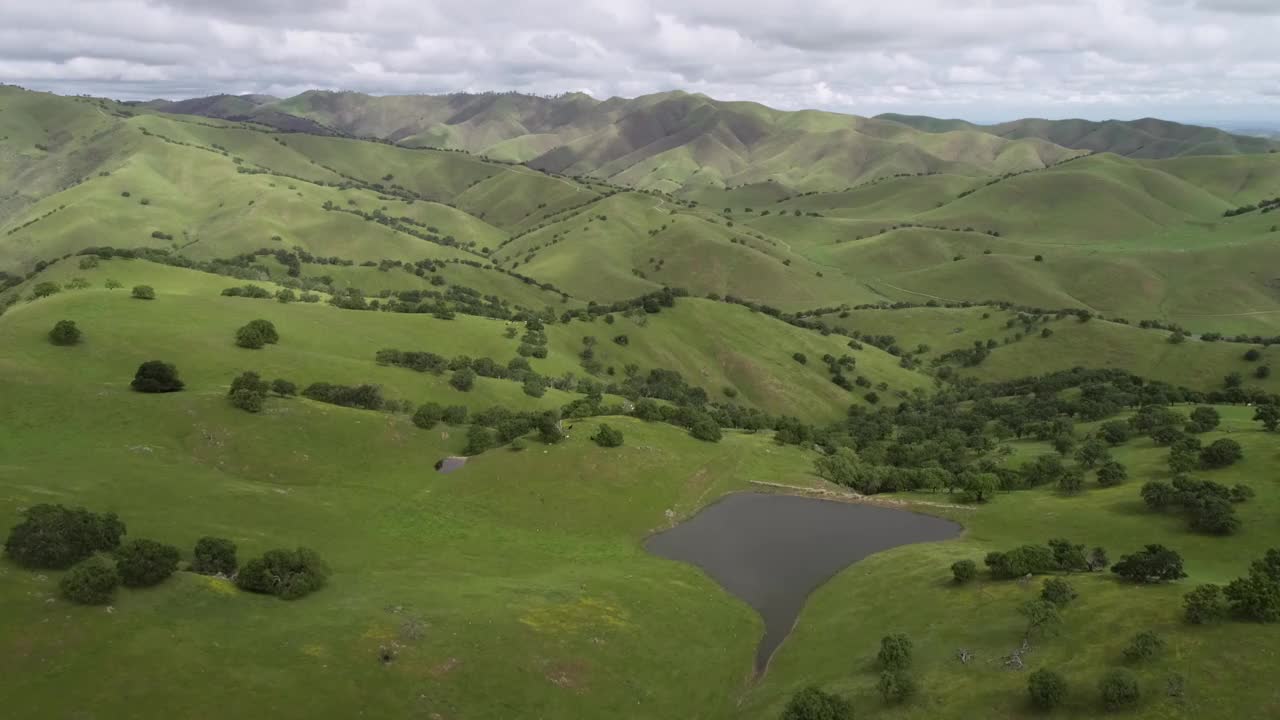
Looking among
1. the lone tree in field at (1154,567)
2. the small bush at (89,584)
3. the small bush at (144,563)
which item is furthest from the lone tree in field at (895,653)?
the small bush at (89,584)

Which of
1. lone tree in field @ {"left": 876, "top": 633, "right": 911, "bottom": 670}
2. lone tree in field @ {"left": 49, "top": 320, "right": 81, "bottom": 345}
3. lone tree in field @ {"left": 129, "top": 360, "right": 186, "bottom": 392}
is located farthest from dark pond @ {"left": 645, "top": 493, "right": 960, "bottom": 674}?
lone tree in field @ {"left": 49, "top": 320, "right": 81, "bottom": 345}

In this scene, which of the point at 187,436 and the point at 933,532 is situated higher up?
the point at 187,436

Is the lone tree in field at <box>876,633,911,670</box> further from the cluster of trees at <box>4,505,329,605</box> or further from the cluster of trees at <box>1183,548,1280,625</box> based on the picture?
the cluster of trees at <box>4,505,329,605</box>

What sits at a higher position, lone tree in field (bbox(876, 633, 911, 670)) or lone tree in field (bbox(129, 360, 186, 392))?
lone tree in field (bbox(129, 360, 186, 392))

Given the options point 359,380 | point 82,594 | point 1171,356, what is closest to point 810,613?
point 82,594

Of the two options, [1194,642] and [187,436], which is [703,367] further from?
[1194,642]

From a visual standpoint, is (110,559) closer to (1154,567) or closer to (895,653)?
(895,653)

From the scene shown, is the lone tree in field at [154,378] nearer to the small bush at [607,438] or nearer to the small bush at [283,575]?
the small bush at [283,575]

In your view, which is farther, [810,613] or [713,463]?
[713,463]
